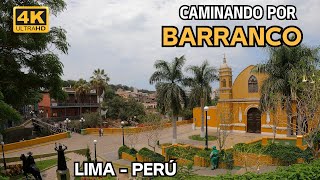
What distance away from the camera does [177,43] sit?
39.8 ft

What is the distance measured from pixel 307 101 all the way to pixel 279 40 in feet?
12.5

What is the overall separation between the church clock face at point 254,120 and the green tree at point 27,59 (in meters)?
21.7

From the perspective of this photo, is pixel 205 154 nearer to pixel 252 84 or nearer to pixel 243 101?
pixel 243 101

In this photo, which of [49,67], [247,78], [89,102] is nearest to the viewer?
[49,67]

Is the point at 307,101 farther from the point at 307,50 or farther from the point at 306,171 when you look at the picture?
the point at 307,50

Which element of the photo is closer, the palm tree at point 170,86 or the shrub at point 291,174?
the shrub at point 291,174

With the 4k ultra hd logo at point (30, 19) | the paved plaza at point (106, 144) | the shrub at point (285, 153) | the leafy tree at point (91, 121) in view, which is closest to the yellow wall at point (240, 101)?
the paved plaza at point (106, 144)

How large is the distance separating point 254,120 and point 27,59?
2368cm

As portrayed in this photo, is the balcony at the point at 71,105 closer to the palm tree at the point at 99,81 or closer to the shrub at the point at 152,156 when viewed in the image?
the palm tree at the point at 99,81

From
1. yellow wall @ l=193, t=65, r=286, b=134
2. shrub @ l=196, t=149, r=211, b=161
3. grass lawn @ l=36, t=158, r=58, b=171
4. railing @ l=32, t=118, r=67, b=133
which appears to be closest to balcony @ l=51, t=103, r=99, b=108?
railing @ l=32, t=118, r=67, b=133

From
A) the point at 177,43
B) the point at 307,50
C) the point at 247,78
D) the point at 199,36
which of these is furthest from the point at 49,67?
the point at 247,78

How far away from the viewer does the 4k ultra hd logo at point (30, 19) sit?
11.3 meters

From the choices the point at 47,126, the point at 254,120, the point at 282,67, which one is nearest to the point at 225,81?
the point at 254,120

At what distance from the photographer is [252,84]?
99.7ft
